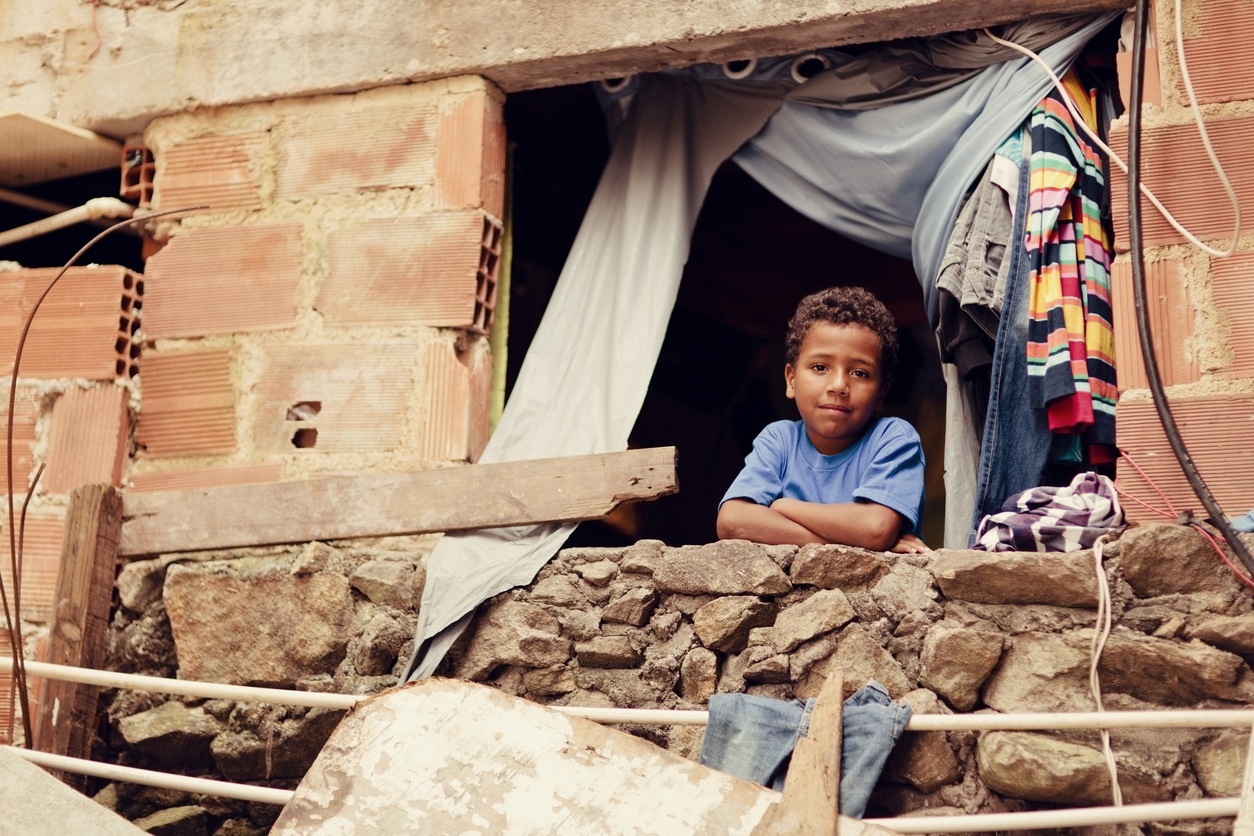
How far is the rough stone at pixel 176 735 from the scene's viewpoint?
366cm

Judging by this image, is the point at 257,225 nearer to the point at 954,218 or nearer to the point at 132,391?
the point at 132,391

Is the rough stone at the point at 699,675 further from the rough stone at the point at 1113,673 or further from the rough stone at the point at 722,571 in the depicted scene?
the rough stone at the point at 1113,673

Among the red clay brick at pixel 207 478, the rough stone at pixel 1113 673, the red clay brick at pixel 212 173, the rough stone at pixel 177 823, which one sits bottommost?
the rough stone at pixel 177 823

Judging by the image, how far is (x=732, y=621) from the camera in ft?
10.5

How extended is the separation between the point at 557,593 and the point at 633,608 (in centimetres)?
21

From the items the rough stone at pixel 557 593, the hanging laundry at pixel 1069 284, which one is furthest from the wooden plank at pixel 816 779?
the hanging laundry at pixel 1069 284

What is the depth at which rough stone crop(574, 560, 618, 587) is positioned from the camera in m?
3.41

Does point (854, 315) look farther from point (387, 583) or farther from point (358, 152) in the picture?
point (358, 152)

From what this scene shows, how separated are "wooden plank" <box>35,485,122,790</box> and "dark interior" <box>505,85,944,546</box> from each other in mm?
1499

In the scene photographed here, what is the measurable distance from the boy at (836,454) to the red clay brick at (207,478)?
1.35 meters

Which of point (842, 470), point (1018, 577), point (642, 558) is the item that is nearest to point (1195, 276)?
point (1018, 577)

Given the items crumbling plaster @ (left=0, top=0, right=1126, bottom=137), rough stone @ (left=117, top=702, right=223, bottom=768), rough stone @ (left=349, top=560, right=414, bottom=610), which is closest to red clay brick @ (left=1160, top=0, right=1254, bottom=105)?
crumbling plaster @ (left=0, top=0, right=1126, bottom=137)

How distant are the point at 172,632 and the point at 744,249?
3008mm

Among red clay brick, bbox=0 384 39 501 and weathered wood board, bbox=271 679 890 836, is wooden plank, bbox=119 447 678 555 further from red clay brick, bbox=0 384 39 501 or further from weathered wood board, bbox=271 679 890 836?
weathered wood board, bbox=271 679 890 836
